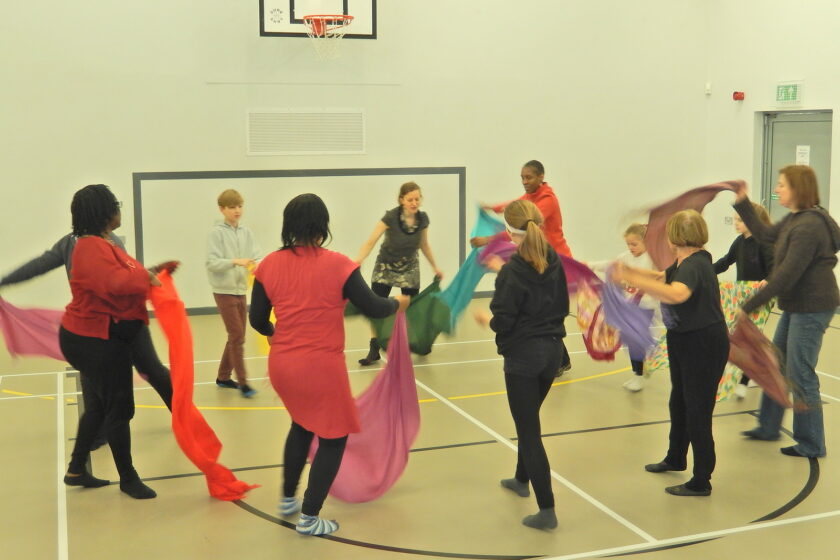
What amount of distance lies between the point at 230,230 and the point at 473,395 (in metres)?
2.31

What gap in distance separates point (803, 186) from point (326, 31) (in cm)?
688

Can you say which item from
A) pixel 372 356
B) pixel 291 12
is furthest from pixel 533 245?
pixel 291 12

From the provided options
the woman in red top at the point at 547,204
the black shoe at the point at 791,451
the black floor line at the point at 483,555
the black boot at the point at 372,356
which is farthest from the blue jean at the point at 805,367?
the black boot at the point at 372,356

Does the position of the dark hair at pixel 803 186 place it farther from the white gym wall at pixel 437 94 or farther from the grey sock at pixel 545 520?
the white gym wall at pixel 437 94

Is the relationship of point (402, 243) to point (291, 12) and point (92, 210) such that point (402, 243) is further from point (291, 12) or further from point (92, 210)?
point (291, 12)

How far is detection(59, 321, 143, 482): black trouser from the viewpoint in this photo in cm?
481

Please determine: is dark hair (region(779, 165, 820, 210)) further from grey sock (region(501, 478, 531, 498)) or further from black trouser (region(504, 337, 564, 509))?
grey sock (region(501, 478, 531, 498))

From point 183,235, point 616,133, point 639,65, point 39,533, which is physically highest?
point 639,65

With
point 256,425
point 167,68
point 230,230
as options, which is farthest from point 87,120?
point 256,425

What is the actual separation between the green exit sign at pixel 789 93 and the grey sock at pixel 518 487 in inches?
316

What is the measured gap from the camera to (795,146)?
11586 millimetres

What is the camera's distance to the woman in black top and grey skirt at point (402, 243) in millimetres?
7734

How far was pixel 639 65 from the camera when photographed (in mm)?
12414

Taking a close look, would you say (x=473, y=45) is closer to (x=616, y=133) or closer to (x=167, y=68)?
(x=616, y=133)
